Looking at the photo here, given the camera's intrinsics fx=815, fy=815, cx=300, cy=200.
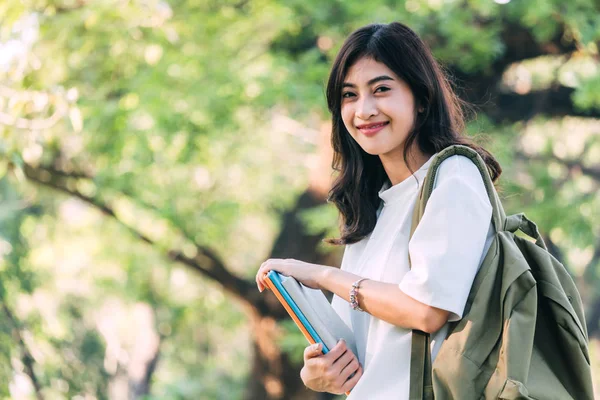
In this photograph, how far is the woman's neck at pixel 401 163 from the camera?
1.85m

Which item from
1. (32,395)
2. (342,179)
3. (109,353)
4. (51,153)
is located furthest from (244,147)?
(109,353)

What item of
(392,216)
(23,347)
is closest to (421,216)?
(392,216)

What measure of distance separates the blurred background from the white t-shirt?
2164 mm

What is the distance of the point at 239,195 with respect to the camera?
334 inches

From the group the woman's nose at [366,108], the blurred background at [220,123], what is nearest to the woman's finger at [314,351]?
the woman's nose at [366,108]

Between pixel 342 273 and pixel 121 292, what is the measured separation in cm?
905

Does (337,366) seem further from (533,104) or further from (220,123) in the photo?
(533,104)

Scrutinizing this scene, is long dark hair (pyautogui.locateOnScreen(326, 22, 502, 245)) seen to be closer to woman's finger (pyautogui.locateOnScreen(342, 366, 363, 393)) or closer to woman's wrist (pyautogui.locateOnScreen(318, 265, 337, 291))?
woman's wrist (pyautogui.locateOnScreen(318, 265, 337, 291))

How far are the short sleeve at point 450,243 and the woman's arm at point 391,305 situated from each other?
2 cm

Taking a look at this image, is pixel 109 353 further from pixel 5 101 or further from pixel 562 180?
pixel 5 101

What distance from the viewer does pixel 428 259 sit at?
61.4 inches

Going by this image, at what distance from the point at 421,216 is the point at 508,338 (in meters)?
0.31

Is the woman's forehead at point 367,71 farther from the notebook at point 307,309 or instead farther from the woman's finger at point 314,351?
the woman's finger at point 314,351

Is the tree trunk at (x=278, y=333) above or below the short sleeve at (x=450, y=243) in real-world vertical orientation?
below
